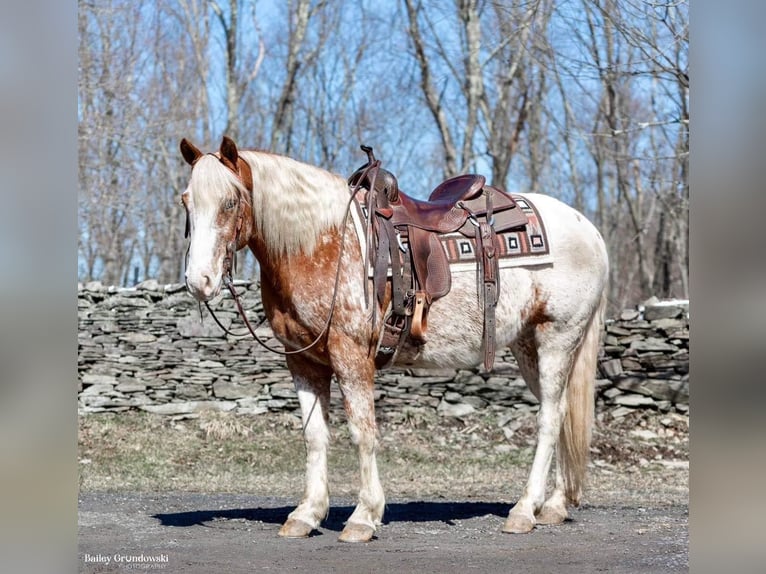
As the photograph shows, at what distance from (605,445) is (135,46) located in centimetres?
1208

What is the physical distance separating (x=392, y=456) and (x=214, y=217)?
17.0 ft

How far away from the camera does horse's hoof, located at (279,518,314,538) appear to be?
15.0 feet

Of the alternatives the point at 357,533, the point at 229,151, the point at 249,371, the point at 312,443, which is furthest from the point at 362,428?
the point at 249,371

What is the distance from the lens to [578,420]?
5312 millimetres

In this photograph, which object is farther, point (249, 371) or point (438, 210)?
point (249, 371)

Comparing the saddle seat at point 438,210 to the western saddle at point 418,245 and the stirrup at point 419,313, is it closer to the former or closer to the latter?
the western saddle at point 418,245

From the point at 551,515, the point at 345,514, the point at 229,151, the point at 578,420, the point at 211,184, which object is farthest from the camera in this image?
the point at 345,514

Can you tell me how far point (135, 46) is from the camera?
1658 centimetres

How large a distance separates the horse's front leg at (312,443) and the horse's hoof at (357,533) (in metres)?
0.23

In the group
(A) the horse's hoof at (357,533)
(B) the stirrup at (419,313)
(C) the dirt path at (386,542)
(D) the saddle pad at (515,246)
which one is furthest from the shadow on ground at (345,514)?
(D) the saddle pad at (515,246)

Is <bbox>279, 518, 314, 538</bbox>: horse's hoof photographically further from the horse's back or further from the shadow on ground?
the horse's back

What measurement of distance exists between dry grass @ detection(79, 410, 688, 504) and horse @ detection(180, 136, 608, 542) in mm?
1925

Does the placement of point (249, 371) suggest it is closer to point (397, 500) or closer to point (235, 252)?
point (397, 500)

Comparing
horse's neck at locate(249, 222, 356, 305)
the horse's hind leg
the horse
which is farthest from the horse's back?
horse's neck at locate(249, 222, 356, 305)
